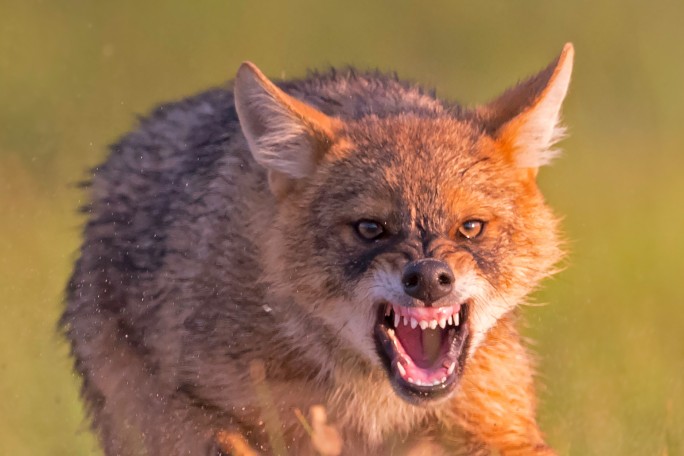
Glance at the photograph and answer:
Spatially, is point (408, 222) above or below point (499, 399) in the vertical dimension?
above

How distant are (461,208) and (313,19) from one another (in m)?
14.8

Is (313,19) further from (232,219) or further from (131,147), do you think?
(232,219)

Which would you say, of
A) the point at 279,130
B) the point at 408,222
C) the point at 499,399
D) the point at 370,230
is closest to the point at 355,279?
the point at 370,230

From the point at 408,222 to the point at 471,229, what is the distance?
0.99ft

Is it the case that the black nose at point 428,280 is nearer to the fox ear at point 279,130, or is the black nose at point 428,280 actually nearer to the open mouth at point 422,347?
the open mouth at point 422,347

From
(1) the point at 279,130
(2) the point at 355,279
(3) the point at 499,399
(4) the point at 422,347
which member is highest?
(1) the point at 279,130

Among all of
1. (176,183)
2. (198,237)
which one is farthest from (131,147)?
(198,237)

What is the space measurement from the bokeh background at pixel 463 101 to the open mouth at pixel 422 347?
1409 millimetres

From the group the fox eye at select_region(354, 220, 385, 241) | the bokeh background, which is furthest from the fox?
the bokeh background

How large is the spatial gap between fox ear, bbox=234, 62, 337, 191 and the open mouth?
0.81 meters

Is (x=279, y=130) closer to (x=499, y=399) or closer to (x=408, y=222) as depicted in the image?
(x=408, y=222)

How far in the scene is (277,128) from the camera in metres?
6.74

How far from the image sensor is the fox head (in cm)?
635

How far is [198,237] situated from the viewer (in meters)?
7.18
